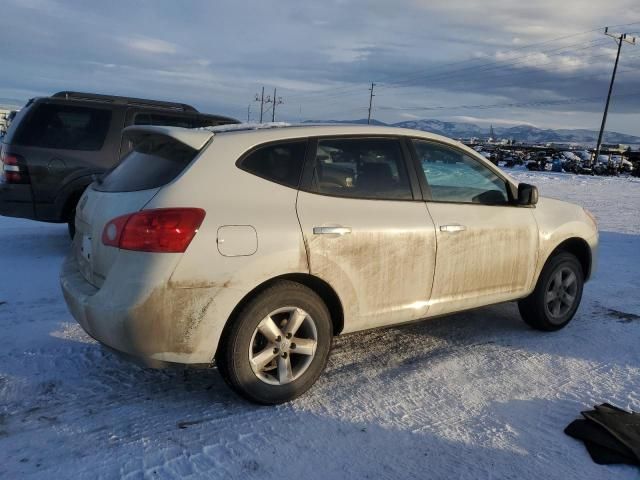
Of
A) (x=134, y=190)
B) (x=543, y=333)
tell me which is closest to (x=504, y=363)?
(x=543, y=333)

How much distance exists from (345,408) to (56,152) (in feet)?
17.0

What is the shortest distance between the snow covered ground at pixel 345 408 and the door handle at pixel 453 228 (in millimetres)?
983

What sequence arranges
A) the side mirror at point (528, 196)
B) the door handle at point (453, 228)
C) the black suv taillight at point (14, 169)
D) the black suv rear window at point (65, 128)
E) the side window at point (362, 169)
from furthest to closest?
1. the black suv rear window at point (65, 128)
2. the black suv taillight at point (14, 169)
3. the side mirror at point (528, 196)
4. the door handle at point (453, 228)
5. the side window at point (362, 169)

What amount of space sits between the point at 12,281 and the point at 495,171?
4735 mm

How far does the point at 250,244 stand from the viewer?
3146mm

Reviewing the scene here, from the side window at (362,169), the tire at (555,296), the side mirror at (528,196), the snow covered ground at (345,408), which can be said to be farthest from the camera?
the tire at (555,296)

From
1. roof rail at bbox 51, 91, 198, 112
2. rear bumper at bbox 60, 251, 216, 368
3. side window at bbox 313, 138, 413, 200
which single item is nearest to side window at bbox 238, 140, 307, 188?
side window at bbox 313, 138, 413, 200

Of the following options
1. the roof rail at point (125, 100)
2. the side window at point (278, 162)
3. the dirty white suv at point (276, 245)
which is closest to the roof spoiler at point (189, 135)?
the dirty white suv at point (276, 245)

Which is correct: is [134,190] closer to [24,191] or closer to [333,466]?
[333,466]

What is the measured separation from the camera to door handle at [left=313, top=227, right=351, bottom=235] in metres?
3.40

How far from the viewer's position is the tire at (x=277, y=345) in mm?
3197

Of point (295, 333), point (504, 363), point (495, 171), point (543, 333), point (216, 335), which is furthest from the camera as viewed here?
point (543, 333)

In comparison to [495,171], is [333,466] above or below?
below

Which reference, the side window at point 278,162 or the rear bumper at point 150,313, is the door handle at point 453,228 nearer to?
the side window at point 278,162
